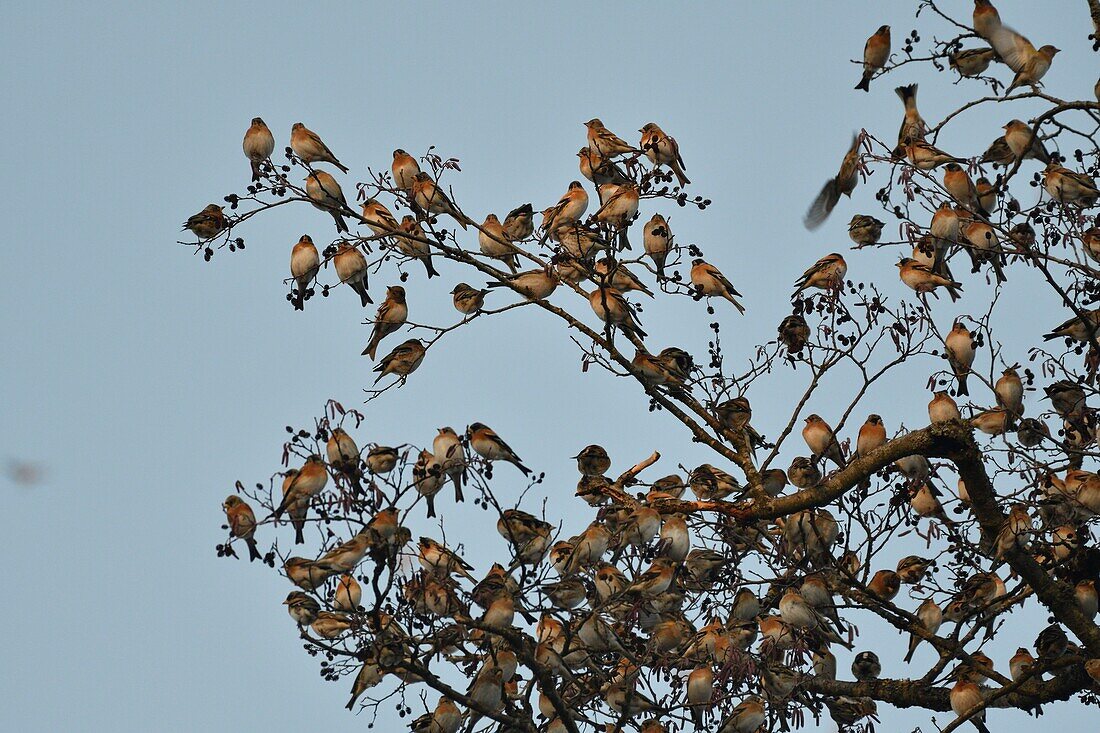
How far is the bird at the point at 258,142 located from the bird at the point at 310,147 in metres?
0.68

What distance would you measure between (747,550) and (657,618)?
63 cm

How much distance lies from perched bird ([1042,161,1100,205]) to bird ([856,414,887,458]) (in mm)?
1850

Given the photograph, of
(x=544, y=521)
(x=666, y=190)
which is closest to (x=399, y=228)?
(x=666, y=190)

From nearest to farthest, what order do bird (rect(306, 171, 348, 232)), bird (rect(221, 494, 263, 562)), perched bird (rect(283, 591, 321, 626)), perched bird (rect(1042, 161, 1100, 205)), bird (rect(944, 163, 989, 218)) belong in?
bird (rect(221, 494, 263, 562)) → perched bird (rect(283, 591, 321, 626)) → bird (rect(306, 171, 348, 232)) → perched bird (rect(1042, 161, 1100, 205)) → bird (rect(944, 163, 989, 218))

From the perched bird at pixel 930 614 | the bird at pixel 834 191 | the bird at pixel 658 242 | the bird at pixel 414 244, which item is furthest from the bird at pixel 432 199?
the perched bird at pixel 930 614

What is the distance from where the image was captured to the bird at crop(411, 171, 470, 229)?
8822 millimetres

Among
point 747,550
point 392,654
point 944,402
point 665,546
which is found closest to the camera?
point 392,654

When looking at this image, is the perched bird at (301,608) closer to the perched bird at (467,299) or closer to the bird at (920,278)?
the perched bird at (467,299)

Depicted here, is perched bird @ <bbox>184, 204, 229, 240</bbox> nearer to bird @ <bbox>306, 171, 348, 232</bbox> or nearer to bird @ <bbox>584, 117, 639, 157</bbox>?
bird @ <bbox>306, 171, 348, 232</bbox>

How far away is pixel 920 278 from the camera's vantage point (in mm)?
9258

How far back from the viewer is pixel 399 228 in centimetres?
874

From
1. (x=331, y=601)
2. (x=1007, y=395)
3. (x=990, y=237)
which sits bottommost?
(x=331, y=601)

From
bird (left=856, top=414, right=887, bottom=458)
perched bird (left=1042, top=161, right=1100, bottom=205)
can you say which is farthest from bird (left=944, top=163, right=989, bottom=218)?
bird (left=856, top=414, right=887, bottom=458)

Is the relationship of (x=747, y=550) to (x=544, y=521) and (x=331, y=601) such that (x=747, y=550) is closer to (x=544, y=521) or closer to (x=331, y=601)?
(x=544, y=521)
